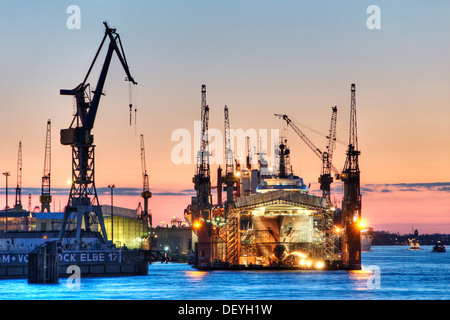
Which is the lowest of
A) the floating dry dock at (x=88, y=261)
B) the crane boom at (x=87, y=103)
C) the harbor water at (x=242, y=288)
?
the harbor water at (x=242, y=288)

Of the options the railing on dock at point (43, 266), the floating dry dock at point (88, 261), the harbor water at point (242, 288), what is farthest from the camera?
the floating dry dock at point (88, 261)

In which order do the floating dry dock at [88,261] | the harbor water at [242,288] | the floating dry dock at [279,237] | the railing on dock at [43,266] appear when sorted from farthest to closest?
1. the floating dry dock at [279,237]
2. the floating dry dock at [88,261]
3. the railing on dock at [43,266]
4. the harbor water at [242,288]

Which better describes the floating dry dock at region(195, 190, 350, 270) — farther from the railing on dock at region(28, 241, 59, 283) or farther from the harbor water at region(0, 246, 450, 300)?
the railing on dock at region(28, 241, 59, 283)

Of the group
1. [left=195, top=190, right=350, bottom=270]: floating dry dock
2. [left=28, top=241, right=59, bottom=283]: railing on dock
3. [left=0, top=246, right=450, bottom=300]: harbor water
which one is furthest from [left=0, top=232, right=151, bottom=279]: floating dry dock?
[left=195, top=190, right=350, bottom=270]: floating dry dock

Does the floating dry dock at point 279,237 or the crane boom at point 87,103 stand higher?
the crane boom at point 87,103

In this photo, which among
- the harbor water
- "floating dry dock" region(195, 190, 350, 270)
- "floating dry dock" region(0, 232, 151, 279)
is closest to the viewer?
the harbor water

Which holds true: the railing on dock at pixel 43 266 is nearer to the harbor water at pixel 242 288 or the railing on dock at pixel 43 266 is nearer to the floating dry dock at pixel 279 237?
the harbor water at pixel 242 288

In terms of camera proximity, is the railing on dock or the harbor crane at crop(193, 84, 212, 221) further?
the harbor crane at crop(193, 84, 212, 221)

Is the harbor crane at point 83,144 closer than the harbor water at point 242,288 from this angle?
No

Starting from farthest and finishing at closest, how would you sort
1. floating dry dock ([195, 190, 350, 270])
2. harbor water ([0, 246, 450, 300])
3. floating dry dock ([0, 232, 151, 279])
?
floating dry dock ([195, 190, 350, 270]), floating dry dock ([0, 232, 151, 279]), harbor water ([0, 246, 450, 300])

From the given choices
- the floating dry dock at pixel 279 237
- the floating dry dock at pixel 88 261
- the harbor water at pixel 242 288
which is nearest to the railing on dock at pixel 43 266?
the harbor water at pixel 242 288

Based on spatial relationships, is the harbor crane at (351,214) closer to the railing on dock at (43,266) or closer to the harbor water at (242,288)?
the harbor water at (242,288)
